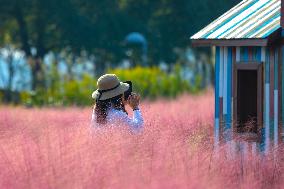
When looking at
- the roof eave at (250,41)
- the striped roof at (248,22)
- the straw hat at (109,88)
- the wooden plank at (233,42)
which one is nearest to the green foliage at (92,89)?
the striped roof at (248,22)

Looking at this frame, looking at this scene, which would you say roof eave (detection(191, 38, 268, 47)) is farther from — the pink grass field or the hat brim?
the hat brim

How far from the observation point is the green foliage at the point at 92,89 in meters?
33.3

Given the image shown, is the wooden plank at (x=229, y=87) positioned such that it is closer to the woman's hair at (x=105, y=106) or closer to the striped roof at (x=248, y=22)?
the striped roof at (x=248, y=22)

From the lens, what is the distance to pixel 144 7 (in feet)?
167

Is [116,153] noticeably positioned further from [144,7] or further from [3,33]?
[3,33]

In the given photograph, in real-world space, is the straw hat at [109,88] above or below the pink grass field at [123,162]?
above

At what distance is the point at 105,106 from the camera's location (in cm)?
1287

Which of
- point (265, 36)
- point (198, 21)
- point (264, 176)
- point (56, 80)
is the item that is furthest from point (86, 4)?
point (264, 176)

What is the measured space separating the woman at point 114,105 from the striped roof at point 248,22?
2.53 metres

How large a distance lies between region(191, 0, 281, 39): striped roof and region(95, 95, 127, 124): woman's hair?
8.80ft

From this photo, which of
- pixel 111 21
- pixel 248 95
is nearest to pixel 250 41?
pixel 248 95

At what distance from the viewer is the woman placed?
12.7m

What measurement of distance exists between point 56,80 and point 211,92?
890 centimetres

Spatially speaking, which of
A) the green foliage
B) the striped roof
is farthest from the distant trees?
the striped roof
